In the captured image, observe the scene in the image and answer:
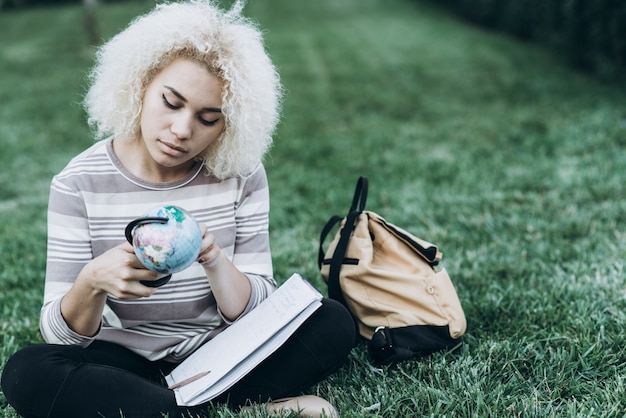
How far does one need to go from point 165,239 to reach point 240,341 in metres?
0.53

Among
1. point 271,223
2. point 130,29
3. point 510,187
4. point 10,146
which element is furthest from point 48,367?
point 10,146

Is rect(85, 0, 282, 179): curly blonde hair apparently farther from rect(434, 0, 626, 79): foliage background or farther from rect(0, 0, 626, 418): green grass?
rect(434, 0, 626, 79): foliage background

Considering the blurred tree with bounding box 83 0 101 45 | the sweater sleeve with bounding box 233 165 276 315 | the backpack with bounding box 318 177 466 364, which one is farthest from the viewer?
the blurred tree with bounding box 83 0 101 45

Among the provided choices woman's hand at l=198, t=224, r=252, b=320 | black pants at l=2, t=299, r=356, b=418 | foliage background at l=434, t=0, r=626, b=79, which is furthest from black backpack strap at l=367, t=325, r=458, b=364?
foliage background at l=434, t=0, r=626, b=79

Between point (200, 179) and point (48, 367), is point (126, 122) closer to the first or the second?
point (200, 179)

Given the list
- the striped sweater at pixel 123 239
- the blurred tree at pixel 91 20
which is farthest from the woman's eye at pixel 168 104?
the blurred tree at pixel 91 20

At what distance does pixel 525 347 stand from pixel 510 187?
2.34 m

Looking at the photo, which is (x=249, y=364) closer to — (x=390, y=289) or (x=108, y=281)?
(x=108, y=281)

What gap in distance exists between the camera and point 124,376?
6.73 feet

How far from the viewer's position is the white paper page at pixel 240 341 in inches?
81.7

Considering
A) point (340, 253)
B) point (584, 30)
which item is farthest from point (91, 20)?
point (340, 253)

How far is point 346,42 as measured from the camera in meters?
12.7

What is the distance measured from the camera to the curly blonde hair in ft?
6.83

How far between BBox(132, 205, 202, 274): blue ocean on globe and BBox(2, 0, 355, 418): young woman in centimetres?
10
